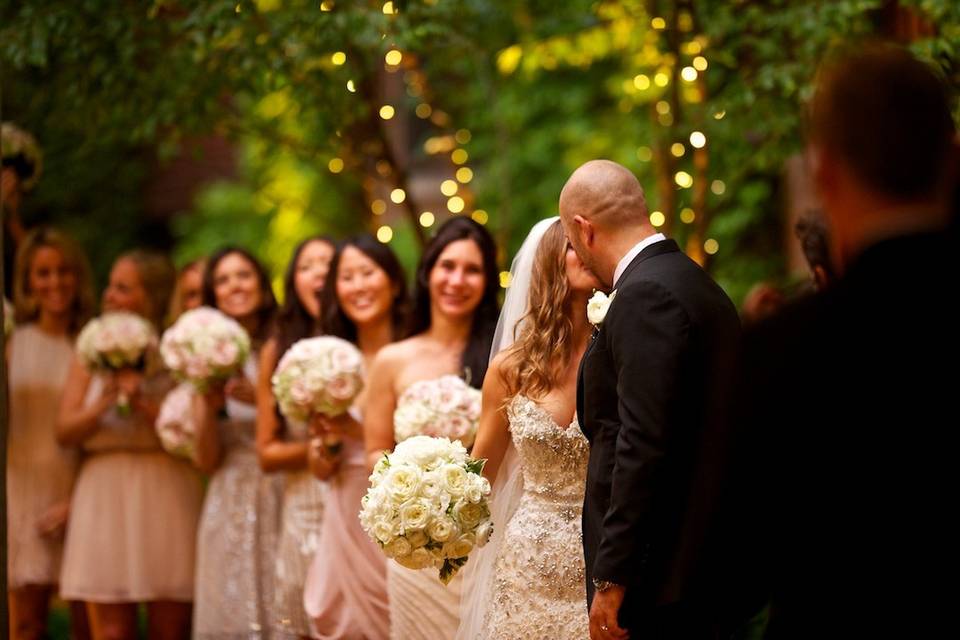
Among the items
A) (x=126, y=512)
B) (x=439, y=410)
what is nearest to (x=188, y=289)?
(x=126, y=512)

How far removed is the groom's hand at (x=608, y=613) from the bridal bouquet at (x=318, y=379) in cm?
209

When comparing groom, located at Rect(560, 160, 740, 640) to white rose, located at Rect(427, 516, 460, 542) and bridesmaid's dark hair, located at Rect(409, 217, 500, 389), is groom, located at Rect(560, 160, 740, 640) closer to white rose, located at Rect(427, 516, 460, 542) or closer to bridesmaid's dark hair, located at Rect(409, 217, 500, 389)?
white rose, located at Rect(427, 516, 460, 542)

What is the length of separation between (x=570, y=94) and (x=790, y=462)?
10.6 m

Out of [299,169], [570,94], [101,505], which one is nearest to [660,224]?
[101,505]

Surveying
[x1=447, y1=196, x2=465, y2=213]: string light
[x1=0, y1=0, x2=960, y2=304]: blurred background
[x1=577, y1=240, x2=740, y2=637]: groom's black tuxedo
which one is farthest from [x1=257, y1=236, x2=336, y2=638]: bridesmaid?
[x1=447, y1=196, x2=465, y2=213]: string light

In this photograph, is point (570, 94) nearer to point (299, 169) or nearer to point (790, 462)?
point (299, 169)

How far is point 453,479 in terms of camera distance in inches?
151

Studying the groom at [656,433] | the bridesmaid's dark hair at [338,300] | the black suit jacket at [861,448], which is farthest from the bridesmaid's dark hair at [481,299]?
the black suit jacket at [861,448]

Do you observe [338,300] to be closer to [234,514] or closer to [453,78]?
[234,514]

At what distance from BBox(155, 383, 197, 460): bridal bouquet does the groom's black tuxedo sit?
10.8ft

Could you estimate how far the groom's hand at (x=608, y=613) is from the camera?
3289 mm

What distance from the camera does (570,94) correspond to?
12.6 metres

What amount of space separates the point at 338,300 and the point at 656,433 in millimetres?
2915

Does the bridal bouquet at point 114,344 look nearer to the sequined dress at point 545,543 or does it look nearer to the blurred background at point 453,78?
the blurred background at point 453,78
